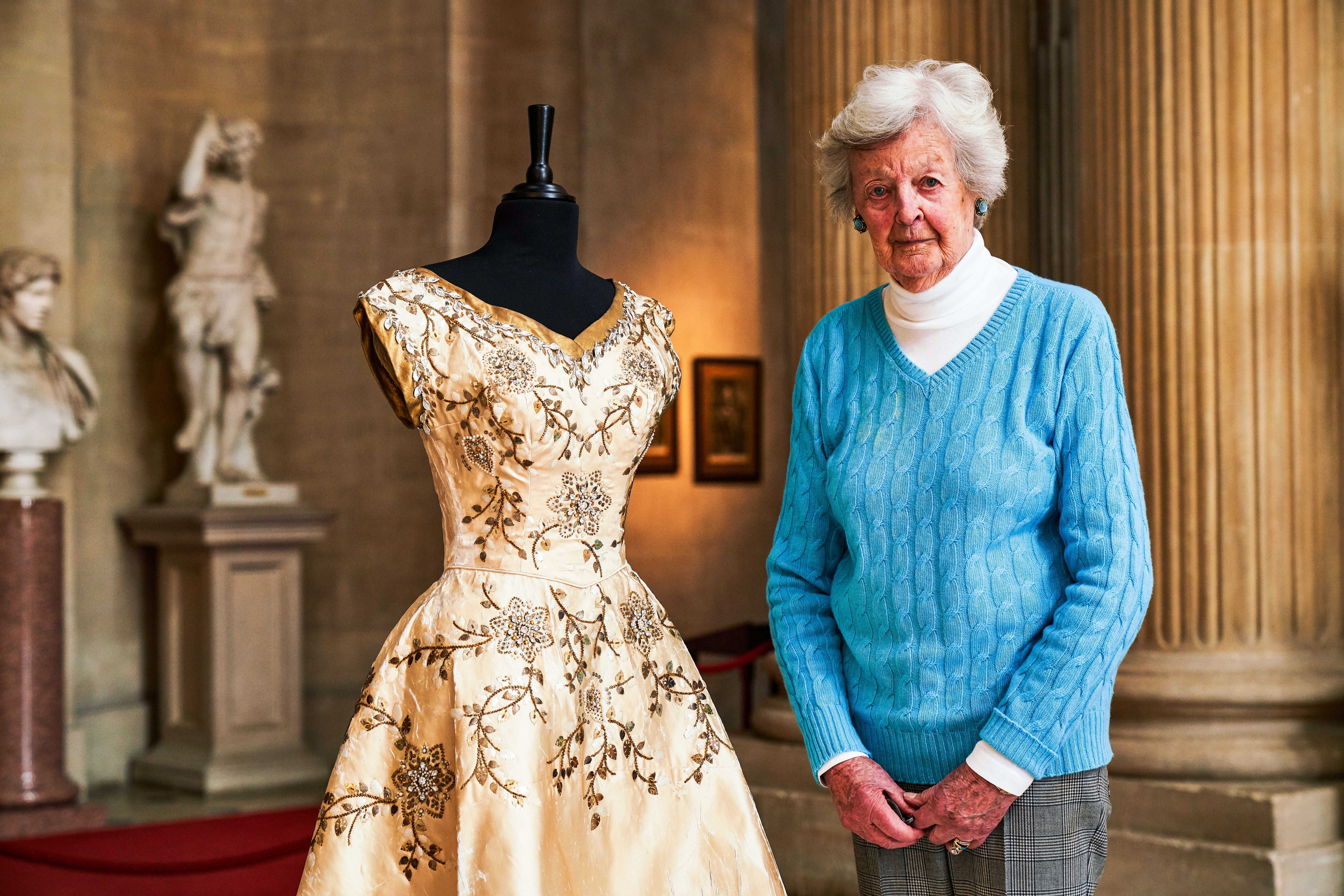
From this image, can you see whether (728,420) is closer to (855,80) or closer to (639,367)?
(855,80)

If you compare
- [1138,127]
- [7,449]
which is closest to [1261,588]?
[1138,127]

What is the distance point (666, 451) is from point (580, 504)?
21.0 feet

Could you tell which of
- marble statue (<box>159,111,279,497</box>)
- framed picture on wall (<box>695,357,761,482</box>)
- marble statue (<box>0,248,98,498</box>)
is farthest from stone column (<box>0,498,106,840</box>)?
framed picture on wall (<box>695,357,761,482</box>)

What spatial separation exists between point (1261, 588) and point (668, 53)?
6077mm

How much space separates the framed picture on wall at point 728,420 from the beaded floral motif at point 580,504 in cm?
653

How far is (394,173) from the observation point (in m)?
7.94

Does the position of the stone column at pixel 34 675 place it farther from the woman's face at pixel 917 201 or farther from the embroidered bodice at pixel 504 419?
the woman's face at pixel 917 201

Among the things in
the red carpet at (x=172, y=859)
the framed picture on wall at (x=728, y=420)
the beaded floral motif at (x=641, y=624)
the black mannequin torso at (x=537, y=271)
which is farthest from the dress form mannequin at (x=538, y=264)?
the framed picture on wall at (x=728, y=420)

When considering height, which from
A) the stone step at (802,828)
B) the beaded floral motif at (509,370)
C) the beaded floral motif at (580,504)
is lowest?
the stone step at (802,828)

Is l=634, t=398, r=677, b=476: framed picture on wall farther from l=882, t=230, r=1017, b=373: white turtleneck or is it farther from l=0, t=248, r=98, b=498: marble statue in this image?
l=882, t=230, r=1017, b=373: white turtleneck

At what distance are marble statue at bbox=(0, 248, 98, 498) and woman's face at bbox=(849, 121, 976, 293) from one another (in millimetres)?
5469

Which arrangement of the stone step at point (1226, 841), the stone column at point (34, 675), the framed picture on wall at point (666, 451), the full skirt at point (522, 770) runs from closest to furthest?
the full skirt at point (522, 770) → the stone step at point (1226, 841) → the stone column at point (34, 675) → the framed picture on wall at point (666, 451)

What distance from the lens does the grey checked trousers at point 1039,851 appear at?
1.77 metres

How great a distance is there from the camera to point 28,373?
6.38 meters
